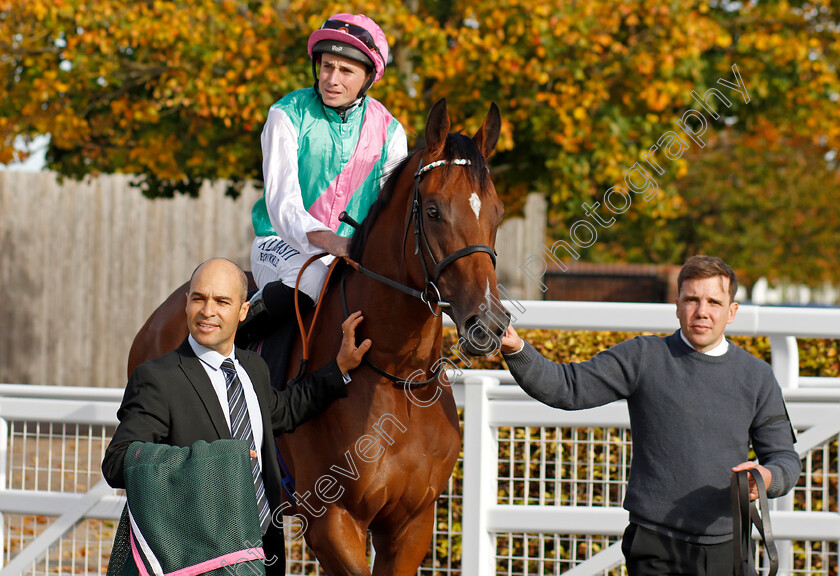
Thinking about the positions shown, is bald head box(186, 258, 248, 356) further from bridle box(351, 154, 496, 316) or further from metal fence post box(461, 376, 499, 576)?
metal fence post box(461, 376, 499, 576)

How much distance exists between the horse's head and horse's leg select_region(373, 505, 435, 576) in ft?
2.74

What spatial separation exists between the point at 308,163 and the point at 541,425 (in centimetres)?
132

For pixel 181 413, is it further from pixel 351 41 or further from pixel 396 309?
pixel 351 41

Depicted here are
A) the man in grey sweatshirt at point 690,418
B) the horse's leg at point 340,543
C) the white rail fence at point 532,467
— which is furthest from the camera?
the white rail fence at point 532,467

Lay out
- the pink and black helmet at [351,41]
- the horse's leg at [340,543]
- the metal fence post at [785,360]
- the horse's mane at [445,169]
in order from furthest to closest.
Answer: the metal fence post at [785,360]
the pink and black helmet at [351,41]
the horse's leg at [340,543]
the horse's mane at [445,169]

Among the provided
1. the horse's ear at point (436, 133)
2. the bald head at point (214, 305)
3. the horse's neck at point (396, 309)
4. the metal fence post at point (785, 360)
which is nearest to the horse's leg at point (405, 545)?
the horse's neck at point (396, 309)

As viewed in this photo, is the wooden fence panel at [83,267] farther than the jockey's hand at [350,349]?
Yes

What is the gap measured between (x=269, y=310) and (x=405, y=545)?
0.94 metres

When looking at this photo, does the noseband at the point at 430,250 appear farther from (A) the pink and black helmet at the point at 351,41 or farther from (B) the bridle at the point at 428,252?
(A) the pink and black helmet at the point at 351,41

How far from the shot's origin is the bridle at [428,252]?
273 cm

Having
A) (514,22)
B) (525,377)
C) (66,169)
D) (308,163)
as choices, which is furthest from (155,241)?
(525,377)

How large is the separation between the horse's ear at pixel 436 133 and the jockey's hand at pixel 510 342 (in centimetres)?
63

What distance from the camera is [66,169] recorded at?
9961mm

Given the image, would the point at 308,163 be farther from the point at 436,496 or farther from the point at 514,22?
the point at 514,22
